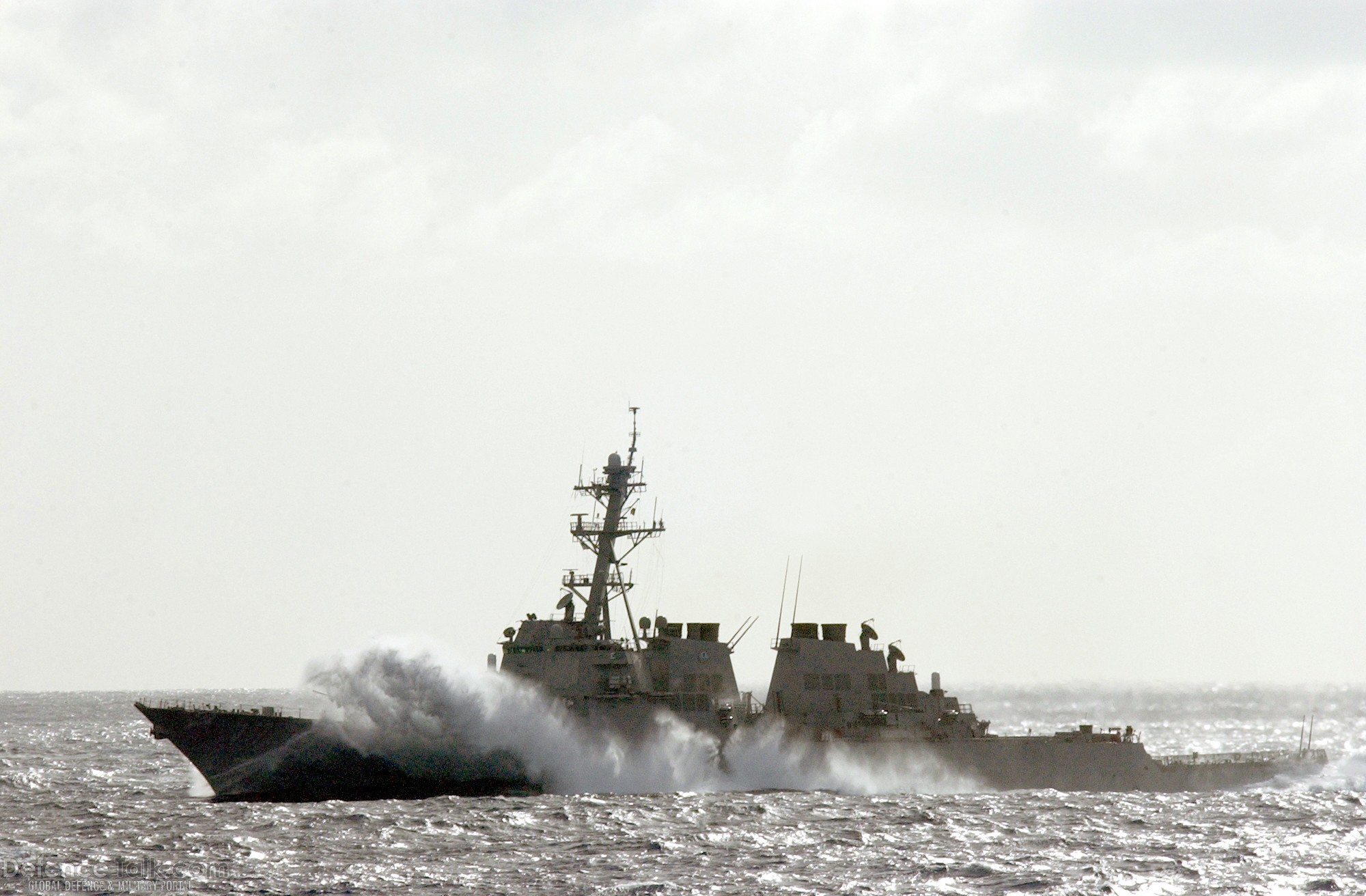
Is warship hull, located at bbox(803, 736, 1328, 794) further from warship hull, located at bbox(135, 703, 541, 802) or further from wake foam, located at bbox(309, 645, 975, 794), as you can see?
warship hull, located at bbox(135, 703, 541, 802)

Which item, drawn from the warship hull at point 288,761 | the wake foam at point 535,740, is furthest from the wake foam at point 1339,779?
the warship hull at point 288,761

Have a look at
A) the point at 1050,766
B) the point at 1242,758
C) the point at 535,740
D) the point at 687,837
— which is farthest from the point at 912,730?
the point at 1242,758

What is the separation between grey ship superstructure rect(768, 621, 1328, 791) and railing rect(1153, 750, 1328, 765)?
1276 millimetres

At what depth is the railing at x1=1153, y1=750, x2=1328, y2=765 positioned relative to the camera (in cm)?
4631

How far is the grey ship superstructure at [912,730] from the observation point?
135ft

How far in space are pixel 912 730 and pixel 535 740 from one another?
10.9 m

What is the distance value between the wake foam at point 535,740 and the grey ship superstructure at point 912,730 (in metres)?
0.96

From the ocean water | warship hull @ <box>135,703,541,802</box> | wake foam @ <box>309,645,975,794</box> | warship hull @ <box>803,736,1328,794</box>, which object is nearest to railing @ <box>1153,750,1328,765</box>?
warship hull @ <box>803,736,1328,794</box>

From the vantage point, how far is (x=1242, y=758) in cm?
4953

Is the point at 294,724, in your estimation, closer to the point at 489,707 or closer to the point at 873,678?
the point at 489,707

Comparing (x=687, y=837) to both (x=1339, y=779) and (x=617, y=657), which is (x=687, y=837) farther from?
(x=1339, y=779)

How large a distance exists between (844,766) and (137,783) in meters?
20.3

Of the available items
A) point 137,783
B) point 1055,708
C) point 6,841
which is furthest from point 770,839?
point 1055,708

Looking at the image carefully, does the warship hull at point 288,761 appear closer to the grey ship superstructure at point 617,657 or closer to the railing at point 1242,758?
the grey ship superstructure at point 617,657
